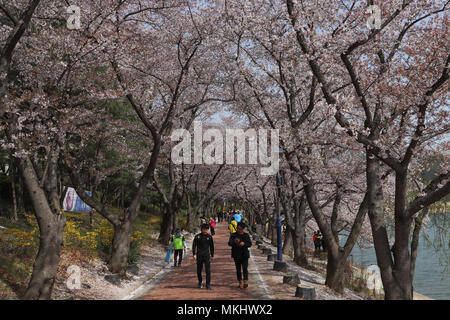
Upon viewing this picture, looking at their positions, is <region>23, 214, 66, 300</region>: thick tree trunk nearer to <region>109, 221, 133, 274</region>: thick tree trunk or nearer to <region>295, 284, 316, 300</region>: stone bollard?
<region>109, 221, 133, 274</region>: thick tree trunk

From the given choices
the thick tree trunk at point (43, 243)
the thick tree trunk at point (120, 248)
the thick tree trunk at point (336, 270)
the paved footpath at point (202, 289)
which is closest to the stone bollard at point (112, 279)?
the thick tree trunk at point (120, 248)

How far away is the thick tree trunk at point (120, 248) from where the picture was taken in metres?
11.3

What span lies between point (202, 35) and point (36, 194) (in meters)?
8.48

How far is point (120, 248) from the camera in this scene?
11.5 meters

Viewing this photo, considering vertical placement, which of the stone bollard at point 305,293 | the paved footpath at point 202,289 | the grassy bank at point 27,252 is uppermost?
the grassy bank at point 27,252

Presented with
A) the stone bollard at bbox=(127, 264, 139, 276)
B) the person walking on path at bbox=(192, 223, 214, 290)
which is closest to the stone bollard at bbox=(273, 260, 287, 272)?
the person walking on path at bbox=(192, 223, 214, 290)

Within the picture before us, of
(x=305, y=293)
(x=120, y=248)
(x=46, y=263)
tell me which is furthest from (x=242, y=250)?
(x=46, y=263)

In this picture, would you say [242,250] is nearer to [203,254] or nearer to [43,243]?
[203,254]

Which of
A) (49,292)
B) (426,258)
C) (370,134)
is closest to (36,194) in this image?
(49,292)

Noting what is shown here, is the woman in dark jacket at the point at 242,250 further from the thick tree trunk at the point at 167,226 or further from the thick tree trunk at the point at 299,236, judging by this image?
the thick tree trunk at the point at 167,226

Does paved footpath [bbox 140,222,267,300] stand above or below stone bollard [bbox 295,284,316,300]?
below

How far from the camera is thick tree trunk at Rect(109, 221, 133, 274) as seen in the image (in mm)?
11254

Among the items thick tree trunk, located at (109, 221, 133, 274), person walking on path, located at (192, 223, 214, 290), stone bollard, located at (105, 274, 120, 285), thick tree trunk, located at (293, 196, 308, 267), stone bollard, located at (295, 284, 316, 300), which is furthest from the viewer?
thick tree trunk, located at (293, 196, 308, 267)

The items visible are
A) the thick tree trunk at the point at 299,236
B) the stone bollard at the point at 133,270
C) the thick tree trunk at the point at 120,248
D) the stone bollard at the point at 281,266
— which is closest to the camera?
the thick tree trunk at the point at 120,248
